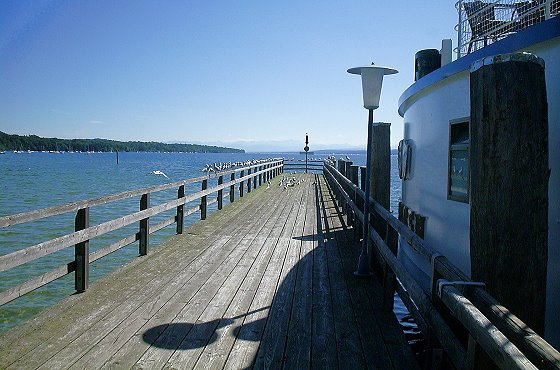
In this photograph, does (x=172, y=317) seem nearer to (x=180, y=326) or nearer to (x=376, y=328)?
(x=180, y=326)

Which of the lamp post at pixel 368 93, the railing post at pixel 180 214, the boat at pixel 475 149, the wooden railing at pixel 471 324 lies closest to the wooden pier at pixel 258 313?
the wooden railing at pixel 471 324

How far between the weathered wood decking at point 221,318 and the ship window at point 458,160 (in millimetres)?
1412

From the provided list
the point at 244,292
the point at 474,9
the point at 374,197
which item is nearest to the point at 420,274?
the point at 374,197

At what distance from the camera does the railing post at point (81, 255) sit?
514cm

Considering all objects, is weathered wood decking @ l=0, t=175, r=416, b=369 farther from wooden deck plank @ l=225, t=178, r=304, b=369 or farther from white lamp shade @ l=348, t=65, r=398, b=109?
white lamp shade @ l=348, t=65, r=398, b=109

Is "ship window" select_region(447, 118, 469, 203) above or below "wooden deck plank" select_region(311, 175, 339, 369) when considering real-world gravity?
above

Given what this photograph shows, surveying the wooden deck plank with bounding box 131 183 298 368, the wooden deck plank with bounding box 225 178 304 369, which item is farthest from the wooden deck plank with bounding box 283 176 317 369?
the wooden deck plank with bounding box 131 183 298 368

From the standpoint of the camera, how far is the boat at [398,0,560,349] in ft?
8.73

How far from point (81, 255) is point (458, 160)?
13.5ft

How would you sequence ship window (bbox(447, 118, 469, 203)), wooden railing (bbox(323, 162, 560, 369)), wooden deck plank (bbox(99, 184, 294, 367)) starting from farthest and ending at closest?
ship window (bbox(447, 118, 469, 203))
wooden deck plank (bbox(99, 184, 294, 367))
wooden railing (bbox(323, 162, 560, 369))

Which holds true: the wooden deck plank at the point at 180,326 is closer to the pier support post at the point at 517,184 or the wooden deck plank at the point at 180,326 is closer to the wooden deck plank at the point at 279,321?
the wooden deck plank at the point at 279,321

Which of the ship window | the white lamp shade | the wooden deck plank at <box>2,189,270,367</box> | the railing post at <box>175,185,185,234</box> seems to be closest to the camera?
the wooden deck plank at <box>2,189,270,367</box>

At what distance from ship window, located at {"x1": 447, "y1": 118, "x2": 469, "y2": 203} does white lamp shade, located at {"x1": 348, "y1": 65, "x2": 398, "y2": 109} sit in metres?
1.08

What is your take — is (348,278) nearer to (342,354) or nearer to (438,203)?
(438,203)
